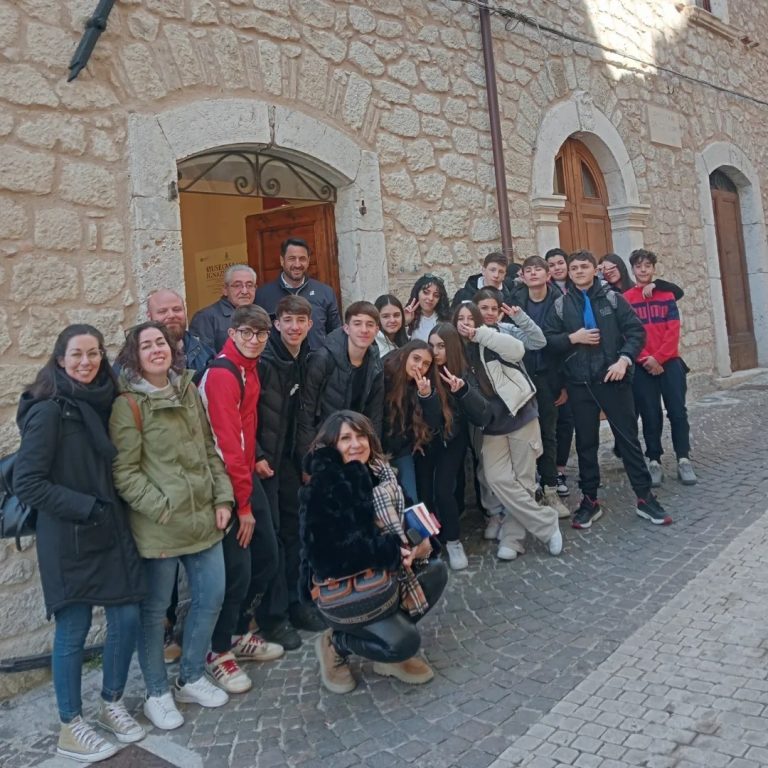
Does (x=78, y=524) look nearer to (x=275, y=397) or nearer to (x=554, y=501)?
(x=275, y=397)

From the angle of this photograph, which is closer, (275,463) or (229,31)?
(275,463)


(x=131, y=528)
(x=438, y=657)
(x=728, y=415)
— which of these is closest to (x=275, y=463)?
(x=131, y=528)

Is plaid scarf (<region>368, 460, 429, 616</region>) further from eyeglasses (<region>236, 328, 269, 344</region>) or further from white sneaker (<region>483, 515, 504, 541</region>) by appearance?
white sneaker (<region>483, 515, 504, 541</region>)

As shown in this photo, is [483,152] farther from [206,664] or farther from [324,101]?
[206,664]

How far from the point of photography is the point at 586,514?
4.86m

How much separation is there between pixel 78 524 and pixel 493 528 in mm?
2803

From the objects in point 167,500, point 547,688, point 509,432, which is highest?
point 509,432

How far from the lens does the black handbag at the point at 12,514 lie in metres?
2.73

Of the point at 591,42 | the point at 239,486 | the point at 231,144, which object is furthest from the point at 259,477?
the point at 591,42

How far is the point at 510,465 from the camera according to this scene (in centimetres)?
441

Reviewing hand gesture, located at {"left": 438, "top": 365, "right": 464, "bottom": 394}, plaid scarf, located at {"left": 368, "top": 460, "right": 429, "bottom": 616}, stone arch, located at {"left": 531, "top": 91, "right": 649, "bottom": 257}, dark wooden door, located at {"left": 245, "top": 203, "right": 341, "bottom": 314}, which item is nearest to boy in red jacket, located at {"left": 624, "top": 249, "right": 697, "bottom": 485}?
stone arch, located at {"left": 531, "top": 91, "right": 649, "bottom": 257}

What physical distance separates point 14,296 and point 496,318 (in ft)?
8.73

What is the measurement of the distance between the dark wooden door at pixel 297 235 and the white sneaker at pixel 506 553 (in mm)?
2183

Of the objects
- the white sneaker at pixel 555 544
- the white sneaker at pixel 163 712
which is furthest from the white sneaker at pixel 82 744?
the white sneaker at pixel 555 544
